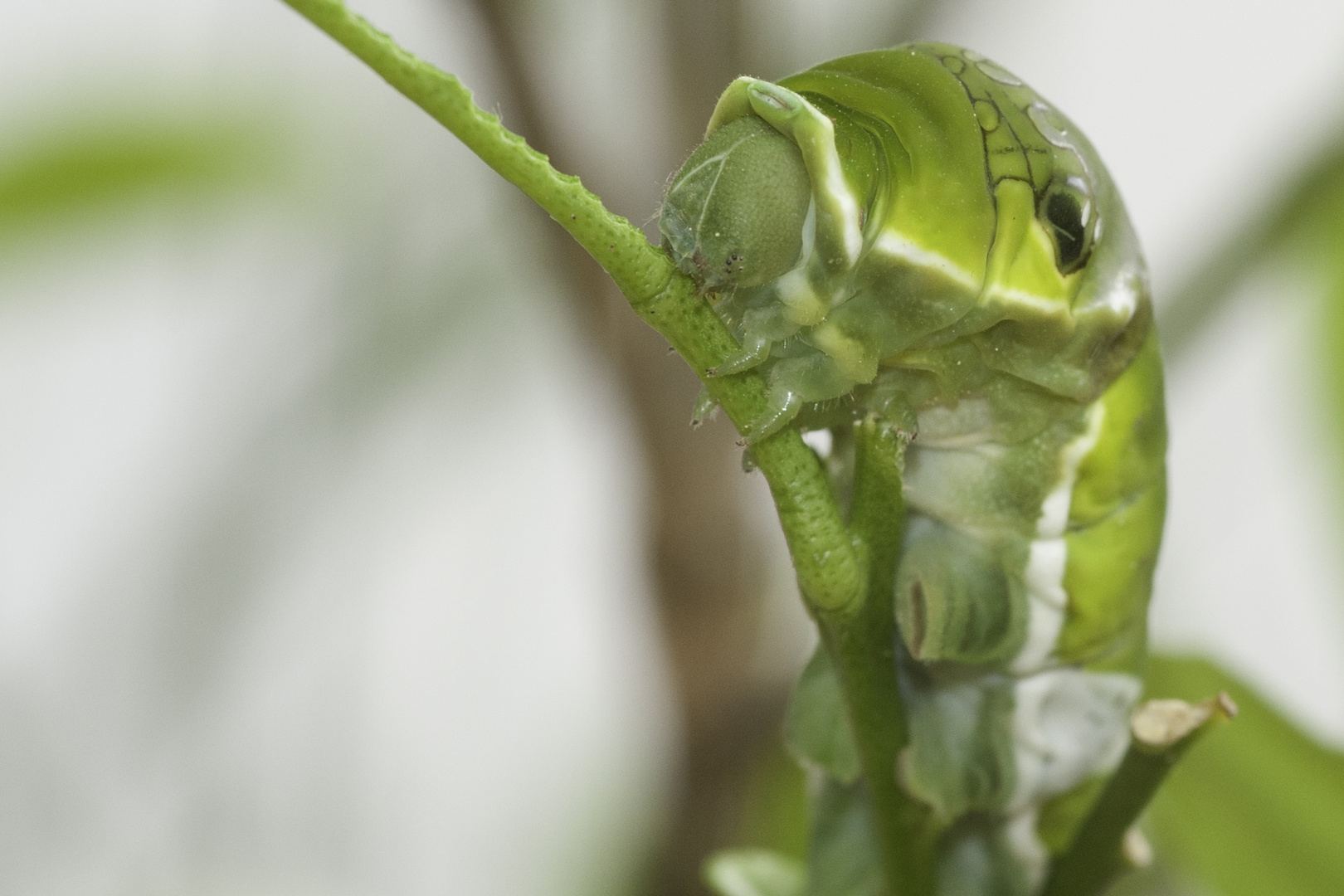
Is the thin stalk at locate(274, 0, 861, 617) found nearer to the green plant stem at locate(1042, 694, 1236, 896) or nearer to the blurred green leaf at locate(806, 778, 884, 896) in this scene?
the green plant stem at locate(1042, 694, 1236, 896)

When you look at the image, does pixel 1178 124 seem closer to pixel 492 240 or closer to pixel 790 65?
pixel 790 65

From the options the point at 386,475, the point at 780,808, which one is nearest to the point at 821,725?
the point at 780,808

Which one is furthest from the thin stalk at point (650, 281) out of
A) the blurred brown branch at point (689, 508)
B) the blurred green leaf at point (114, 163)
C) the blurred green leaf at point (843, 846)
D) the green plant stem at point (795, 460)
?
the blurred green leaf at point (114, 163)

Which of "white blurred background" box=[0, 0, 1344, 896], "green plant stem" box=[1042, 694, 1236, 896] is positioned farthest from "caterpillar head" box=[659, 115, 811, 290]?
"white blurred background" box=[0, 0, 1344, 896]

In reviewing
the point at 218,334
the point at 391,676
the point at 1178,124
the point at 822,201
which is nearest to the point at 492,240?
the point at 218,334

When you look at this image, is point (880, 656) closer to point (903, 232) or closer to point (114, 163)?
point (903, 232)
